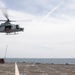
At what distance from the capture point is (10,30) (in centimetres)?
5747

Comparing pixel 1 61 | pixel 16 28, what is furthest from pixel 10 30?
pixel 1 61

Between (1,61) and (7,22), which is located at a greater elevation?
(7,22)

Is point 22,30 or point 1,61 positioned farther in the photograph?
point 1,61

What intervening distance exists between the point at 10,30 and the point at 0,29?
2.63 meters

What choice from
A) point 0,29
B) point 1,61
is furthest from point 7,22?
point 1,61

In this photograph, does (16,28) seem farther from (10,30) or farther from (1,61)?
(1,61)

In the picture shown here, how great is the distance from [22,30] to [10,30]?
2694mm

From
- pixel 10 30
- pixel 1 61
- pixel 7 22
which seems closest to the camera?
pixel 10 30

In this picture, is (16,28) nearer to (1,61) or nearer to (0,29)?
(0,29)

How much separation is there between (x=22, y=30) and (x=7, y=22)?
507 cm

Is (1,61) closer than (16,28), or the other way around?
(16,28)

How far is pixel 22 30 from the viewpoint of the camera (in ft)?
191

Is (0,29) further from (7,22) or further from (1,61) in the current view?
(1,61)

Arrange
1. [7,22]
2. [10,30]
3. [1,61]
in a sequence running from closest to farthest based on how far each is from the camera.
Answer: [10,30], [7,22], [1,61]
